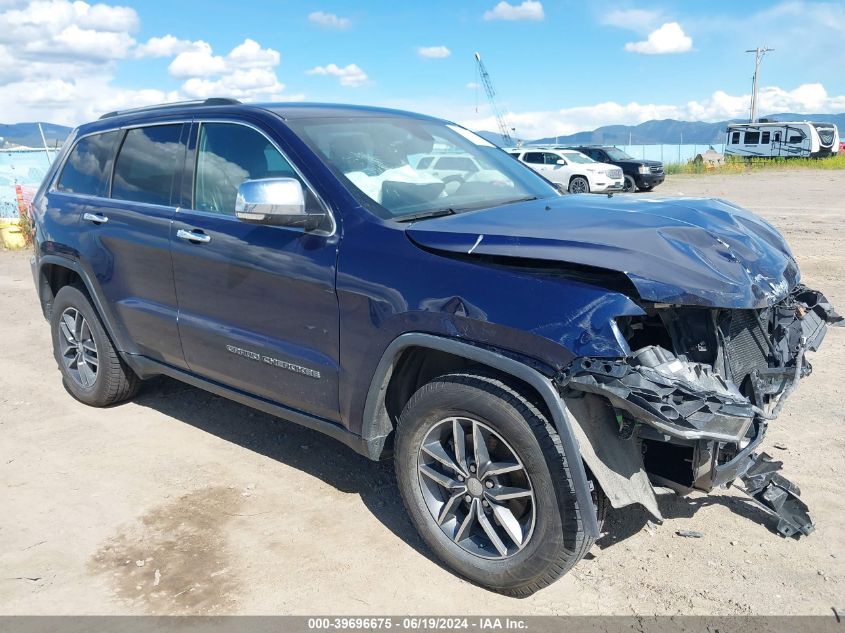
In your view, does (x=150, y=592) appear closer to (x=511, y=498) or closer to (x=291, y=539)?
(x=291, y=539)

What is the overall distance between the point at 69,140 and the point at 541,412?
4176 millimetres

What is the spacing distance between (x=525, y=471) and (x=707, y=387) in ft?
2.49

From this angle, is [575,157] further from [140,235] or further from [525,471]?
[525,471]

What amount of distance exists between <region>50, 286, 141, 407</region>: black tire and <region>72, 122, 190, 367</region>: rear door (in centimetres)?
35

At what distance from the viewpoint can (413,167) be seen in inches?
149

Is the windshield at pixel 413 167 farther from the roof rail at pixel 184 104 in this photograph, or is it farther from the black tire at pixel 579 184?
the black tire at pixel 579 184

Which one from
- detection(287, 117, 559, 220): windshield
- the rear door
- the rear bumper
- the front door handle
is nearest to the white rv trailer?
the rear bumper

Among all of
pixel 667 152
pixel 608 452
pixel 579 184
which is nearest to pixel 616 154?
pixel 579 184

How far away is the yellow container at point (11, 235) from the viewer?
44.1 feet

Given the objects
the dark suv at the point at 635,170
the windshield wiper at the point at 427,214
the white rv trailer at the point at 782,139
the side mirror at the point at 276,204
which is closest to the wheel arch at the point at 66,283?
the side mirror at the point at 276,204

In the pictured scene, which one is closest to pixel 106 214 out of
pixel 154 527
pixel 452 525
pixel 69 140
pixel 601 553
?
pixel 69 140

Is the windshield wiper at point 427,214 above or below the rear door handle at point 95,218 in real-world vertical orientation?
above

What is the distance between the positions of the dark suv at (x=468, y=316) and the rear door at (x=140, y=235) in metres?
0.02

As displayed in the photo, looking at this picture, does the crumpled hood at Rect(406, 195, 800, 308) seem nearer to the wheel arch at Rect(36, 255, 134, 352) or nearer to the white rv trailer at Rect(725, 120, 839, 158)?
the wheel arch at Rect(36, 255, 134, 352)
